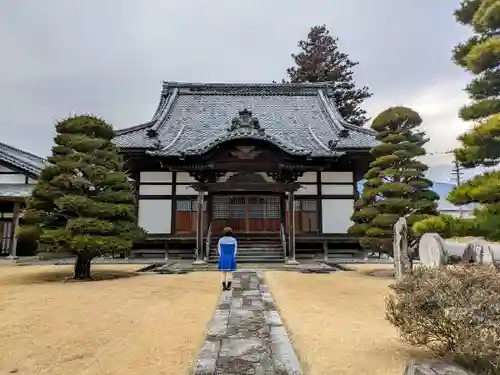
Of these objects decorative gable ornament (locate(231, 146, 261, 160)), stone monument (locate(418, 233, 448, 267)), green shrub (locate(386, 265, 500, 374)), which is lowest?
green shrub (locate(386, 265, 500, 374))

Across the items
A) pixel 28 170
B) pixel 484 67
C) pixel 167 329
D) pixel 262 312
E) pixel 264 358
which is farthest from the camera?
pixel 28 170

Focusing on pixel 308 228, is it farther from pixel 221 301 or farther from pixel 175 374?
pixel 175 374

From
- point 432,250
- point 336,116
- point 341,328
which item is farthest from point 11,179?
point 432,250

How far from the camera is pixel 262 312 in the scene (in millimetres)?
6285

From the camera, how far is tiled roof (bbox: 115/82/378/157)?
674 inches

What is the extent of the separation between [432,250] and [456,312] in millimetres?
4360

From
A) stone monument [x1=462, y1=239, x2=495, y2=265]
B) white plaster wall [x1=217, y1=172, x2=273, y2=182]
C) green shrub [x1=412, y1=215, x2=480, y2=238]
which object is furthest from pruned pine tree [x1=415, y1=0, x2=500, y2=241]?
white plaster wall [x1=217, y1=172, x2=273, y2=182]

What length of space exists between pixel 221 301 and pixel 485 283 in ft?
16.1

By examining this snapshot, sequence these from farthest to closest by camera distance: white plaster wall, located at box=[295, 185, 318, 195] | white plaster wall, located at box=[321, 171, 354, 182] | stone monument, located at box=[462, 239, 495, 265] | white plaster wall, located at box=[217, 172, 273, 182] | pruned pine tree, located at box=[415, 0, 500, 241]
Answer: white plaster wall, located at box=[321, 171, 354, 182] < white plaster wall, located at box=[295, 185, 318, 195] < white plaster wall, located at box=[217, 172, 273, 182] < stone monument, located at box=[462, 239, 495, 265] < pruned pine tree, located at box=[415, 0, 500, 241]

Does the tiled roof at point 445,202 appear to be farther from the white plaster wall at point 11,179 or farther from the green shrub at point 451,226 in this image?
the white plaster wall at point 11,179

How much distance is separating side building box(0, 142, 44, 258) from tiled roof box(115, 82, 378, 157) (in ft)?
16.3

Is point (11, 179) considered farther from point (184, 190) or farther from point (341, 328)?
point (341, 328)

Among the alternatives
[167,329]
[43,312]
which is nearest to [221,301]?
[167,329]

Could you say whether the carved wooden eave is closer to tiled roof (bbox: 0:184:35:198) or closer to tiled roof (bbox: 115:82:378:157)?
tiled roof (bbox: 115:82:378:157)
